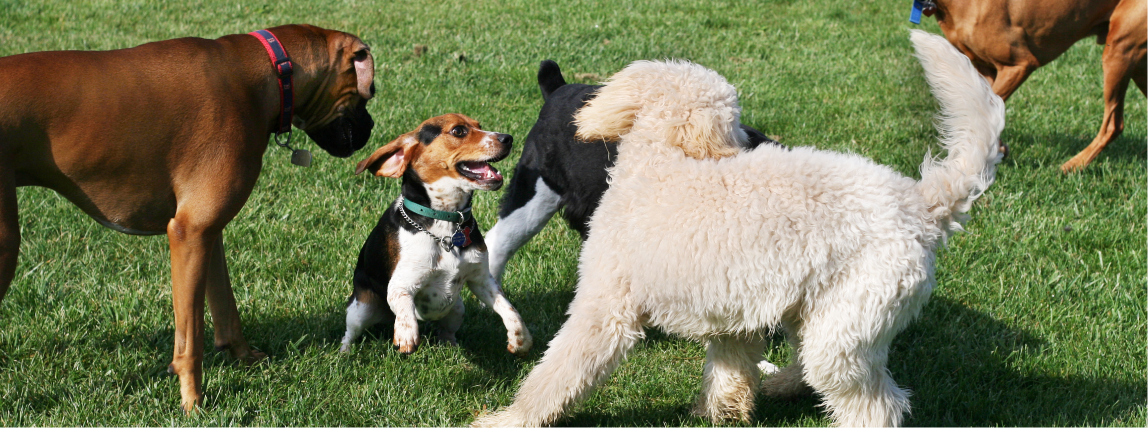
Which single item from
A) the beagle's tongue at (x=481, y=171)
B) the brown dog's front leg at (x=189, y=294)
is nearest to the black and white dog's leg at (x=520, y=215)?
the beagle's tongue at (x=481, y=171)

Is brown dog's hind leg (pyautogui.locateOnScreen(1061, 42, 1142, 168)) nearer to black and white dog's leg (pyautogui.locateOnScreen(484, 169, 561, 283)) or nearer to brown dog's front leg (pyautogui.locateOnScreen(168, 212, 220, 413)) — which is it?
black and white dog's leg (pyautogui.locateOnScreen(484, 169, 561, 283))

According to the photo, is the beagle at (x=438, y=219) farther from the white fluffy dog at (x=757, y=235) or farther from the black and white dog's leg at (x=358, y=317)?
the white fluffy dog at (x=757, y=235)

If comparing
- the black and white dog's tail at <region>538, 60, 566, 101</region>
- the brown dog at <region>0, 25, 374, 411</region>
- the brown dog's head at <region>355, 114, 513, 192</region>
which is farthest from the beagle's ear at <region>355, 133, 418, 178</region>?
the black and white dog's tail at <region>538, 60, 566, 101</region>

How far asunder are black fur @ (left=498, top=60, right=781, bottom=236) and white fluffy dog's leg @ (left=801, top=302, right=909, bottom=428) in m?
1.23

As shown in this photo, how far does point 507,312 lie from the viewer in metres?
3.71

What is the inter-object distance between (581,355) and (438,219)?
3.35 feet

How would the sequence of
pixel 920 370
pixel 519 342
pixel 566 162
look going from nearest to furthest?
pixel 519 342 < pixel 920 370 < pixel 566 162

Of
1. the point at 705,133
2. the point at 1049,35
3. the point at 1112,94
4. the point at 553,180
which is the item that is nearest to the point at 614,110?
the point at 705,133

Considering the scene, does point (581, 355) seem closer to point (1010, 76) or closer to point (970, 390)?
point (970, 390)

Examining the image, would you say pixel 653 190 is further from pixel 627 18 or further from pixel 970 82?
pixel 627 18

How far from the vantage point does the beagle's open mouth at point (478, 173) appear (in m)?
3.69

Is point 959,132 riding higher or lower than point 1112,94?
higher

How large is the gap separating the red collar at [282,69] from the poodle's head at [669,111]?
1150 millimetres

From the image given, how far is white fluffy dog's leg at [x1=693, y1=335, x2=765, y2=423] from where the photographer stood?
11.4 ft
